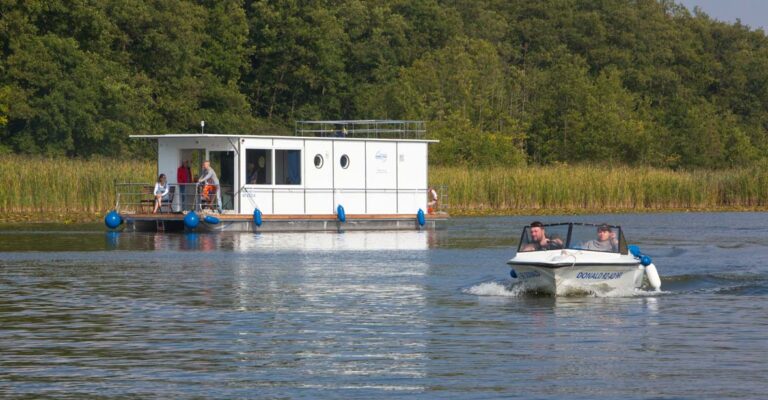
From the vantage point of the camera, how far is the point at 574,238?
2611 cm

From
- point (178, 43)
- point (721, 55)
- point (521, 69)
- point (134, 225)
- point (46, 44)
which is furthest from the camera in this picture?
point (721, 55)

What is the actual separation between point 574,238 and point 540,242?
2.05 feet

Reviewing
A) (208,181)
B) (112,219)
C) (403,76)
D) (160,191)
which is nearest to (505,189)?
(208,181)

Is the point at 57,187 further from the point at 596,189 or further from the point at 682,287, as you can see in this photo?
the point at 682,287

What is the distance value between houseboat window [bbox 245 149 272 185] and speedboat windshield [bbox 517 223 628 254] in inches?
876

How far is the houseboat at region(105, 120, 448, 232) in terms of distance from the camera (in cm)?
4678

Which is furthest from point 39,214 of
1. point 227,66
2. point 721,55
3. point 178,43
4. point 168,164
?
point 721,55

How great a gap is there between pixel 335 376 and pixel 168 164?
106ft

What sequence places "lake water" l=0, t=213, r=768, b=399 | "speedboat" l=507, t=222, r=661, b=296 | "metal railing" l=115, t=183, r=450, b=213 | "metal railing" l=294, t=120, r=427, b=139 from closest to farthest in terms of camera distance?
"lake water" l=0, t=213, r=768, b=399, "speedboat" l=507, t=222, r=661, b=296, "metal railing" l=115, t=183, r=450, b=213, "metal railing" l=294, t=120, r=427, b=139

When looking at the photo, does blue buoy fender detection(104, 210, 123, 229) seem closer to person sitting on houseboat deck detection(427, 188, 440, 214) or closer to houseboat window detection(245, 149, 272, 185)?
houseboat window detection(245, 149, 272, 185)

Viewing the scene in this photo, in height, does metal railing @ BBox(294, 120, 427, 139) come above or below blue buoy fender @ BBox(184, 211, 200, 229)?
above

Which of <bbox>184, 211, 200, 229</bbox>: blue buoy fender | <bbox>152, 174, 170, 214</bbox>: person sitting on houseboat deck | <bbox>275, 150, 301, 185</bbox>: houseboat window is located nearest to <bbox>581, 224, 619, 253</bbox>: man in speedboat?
<bbox>184, 211, 200, 229</bbox>: blue buoy fender

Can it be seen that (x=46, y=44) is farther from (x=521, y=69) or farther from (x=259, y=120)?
(x=521, y=69)

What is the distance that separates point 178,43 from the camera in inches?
3280
